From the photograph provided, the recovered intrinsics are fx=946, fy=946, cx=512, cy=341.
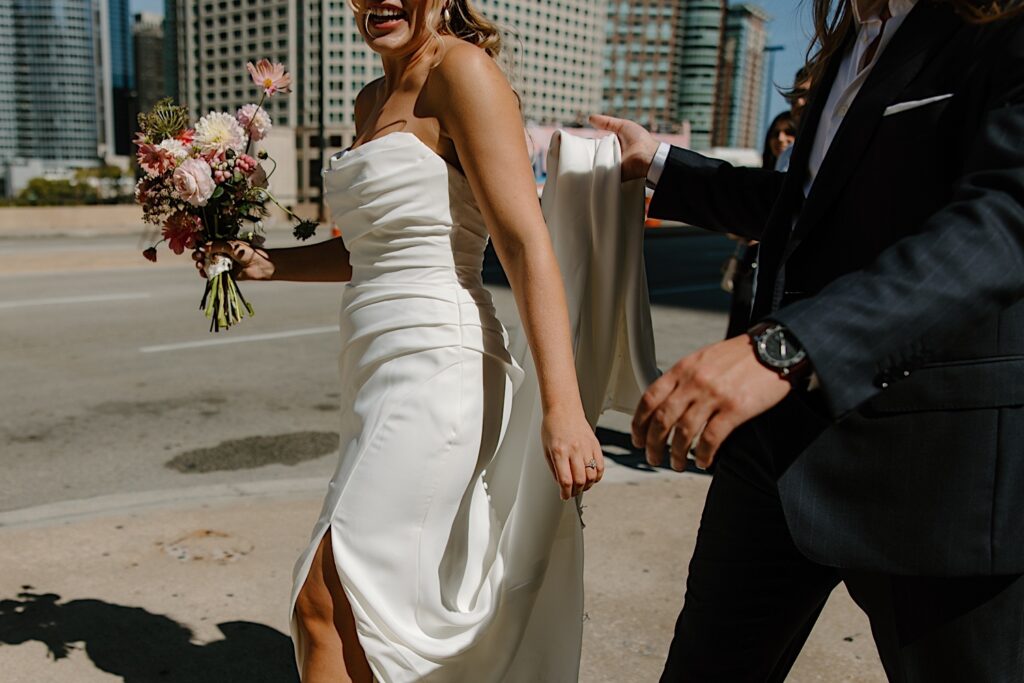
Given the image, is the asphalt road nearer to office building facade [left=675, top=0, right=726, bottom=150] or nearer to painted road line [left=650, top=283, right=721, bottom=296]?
painted road line [left=650, top=283, right=721, bottom=296]

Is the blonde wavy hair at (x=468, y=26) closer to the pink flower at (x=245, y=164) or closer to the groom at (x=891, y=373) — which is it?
the pink flower at (x=245, y=164)

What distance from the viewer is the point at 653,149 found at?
7.36 ft

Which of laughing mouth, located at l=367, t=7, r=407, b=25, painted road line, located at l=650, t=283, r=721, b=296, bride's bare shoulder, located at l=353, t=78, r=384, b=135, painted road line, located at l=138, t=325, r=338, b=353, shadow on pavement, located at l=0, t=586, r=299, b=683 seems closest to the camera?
laughing mouth, located at l=367, t=7, r=407, b=25

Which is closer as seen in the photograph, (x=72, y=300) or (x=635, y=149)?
(x=635, y=149)

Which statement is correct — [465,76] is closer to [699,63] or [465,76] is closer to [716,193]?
[716,193]

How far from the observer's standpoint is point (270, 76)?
283 centimetres

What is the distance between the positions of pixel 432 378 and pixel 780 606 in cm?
84

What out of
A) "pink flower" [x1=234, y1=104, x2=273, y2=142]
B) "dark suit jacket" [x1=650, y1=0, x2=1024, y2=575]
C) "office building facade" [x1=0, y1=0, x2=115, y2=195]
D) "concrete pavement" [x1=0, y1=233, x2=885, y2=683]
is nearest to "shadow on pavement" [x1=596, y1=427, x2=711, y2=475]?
"concrete pavement" [x1=0, y1=233, x2=885, y2=683]

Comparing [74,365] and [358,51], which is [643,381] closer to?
[74,365]

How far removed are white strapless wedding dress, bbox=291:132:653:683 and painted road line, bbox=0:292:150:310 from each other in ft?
30.8

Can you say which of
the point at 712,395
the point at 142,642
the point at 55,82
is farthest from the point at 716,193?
the point at 55,82

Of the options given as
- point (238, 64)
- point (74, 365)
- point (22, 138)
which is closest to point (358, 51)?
point (238, 64)

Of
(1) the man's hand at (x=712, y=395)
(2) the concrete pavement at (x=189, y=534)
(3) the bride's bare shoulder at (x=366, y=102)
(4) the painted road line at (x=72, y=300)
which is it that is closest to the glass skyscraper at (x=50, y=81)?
(4) the painted road line at (x=72, y=300)

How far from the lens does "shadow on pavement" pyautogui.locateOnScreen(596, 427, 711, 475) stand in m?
5.10
